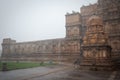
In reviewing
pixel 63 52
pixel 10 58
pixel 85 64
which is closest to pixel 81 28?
pixel 63 52

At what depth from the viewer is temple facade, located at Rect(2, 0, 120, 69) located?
80.1 ft

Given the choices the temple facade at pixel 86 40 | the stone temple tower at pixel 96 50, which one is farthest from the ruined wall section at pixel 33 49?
the stone temple tower at pixel 96 50

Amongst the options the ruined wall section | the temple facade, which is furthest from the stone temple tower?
the ruined wall section

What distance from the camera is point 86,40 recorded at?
998 inches

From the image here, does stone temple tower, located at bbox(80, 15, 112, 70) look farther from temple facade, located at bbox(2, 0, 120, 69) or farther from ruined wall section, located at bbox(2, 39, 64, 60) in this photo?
ruined wall section, located at bbox(2, 39, 64, 60)

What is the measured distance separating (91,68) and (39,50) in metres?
25.1

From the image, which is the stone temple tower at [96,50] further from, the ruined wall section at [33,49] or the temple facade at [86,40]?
the ruined wall section at [33,49]

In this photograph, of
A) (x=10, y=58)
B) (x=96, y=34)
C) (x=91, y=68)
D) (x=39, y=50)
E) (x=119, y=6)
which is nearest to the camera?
(x=91, y=68)

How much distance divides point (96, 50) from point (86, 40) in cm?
271

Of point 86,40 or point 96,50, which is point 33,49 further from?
point 96,50

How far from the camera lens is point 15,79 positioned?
1298 centimetres

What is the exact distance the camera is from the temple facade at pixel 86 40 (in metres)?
24.4

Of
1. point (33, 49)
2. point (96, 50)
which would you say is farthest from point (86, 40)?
point (33, 49)

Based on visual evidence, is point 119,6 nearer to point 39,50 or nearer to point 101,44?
point 101,44
